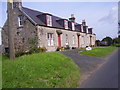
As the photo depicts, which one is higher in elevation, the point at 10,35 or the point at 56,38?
the point at 56,38

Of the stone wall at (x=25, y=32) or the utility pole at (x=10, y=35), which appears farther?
the stone wall at (x=25, y=32)

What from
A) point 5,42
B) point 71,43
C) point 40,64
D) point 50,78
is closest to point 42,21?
point 5,42

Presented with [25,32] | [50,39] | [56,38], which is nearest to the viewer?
[25,32]

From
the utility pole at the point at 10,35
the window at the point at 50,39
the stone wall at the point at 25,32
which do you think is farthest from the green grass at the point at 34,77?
the window at the point at 50,39

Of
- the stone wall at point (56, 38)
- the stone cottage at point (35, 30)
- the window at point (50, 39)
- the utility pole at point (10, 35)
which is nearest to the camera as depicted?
the utility pole at point (10, 35)

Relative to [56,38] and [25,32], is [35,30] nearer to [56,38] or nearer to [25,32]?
[25,32]

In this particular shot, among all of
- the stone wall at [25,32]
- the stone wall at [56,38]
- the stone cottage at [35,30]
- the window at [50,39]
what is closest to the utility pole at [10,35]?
the stone cottage at [35,30]

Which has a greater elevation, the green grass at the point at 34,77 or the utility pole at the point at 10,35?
the utility pole at the point at 10,35

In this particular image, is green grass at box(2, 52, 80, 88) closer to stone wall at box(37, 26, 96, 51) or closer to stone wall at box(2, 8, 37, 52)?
stone wall at box(37, 26, 96, 51)

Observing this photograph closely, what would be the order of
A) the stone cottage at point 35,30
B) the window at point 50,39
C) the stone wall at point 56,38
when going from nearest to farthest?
1. the stone cottage at point 35,30
2. the stone wall at point 56,38
3. the window at point 50,39

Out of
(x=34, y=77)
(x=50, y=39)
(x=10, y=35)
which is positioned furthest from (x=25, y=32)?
(x=34, y=77)

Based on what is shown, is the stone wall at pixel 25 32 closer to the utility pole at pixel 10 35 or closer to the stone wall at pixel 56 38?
the stone wall at pixel 56 38

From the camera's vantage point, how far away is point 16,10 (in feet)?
77.1

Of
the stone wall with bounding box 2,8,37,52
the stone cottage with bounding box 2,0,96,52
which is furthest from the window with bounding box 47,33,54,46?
the stone wall with bounding box 2,8,37,52
